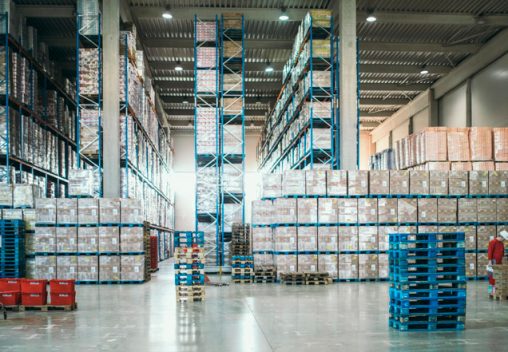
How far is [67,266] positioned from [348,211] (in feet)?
24.9

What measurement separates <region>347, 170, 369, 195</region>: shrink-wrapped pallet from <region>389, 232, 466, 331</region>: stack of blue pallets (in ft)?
21.7

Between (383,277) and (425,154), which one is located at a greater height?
(425,154)

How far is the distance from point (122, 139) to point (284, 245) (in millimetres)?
6110

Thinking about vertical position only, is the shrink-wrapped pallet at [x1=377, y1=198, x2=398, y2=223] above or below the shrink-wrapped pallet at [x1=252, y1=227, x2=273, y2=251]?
above

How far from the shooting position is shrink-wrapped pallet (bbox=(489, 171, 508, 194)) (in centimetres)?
1545

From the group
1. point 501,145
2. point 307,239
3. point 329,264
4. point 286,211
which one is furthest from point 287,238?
point 501,145

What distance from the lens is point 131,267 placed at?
594 inches

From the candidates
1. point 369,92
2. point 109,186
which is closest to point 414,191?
point 109,186

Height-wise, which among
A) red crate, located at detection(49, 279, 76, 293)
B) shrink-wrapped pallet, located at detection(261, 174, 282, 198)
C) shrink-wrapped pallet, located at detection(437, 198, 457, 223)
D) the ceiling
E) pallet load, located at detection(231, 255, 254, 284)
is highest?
the ceiling

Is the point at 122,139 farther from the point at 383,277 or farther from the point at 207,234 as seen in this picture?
the point at 383,277

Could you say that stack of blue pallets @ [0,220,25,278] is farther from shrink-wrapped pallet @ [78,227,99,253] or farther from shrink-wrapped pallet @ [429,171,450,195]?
shrink-wrapped pallet @ [429,171,450,195]

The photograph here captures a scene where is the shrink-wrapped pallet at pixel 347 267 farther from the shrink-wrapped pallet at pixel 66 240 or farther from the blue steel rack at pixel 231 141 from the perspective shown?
the shrink-wrapped pallet at pixel 66 240

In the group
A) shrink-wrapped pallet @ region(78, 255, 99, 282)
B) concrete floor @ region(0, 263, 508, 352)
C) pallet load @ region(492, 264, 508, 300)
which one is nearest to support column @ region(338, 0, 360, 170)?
concrete floor @ region(0, 263, 508, 352)

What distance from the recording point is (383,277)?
14.8m
